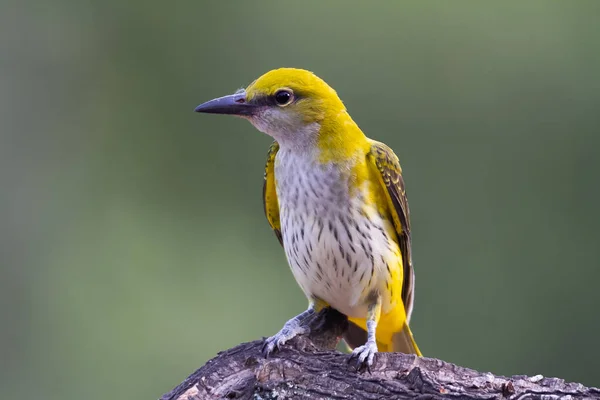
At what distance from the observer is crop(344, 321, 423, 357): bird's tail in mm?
5449

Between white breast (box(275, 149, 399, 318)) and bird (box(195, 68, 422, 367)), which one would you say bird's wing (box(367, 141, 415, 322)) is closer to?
bird (box(195, 68, 422, 367))

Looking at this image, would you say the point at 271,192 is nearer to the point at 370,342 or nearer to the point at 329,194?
the point at 329,194

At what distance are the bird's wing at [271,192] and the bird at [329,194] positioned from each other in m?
0.11

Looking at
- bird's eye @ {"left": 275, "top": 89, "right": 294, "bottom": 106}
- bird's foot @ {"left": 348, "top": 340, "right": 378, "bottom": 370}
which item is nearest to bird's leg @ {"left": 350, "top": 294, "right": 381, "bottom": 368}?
bird's foot @ {"left": 348, "top": 340, "right": 378, "bottom": 370}

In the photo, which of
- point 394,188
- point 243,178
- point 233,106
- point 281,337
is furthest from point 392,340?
point 243,178

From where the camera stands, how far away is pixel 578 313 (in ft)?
30.5

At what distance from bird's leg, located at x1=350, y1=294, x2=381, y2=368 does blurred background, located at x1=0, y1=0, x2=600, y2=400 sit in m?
3.79

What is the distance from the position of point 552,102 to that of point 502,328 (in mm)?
2572

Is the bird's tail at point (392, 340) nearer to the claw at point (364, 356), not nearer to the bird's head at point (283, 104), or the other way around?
the claw at point (364, 356)

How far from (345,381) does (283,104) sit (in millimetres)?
Answer: 1566

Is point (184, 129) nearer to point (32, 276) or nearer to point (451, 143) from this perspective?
point (32, 276)

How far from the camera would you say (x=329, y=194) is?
15.9ft

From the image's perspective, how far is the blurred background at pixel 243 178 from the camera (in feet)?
30.2

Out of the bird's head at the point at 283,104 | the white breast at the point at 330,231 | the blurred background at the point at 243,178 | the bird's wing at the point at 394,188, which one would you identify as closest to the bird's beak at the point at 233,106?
the bird's head at the point at 283,104
